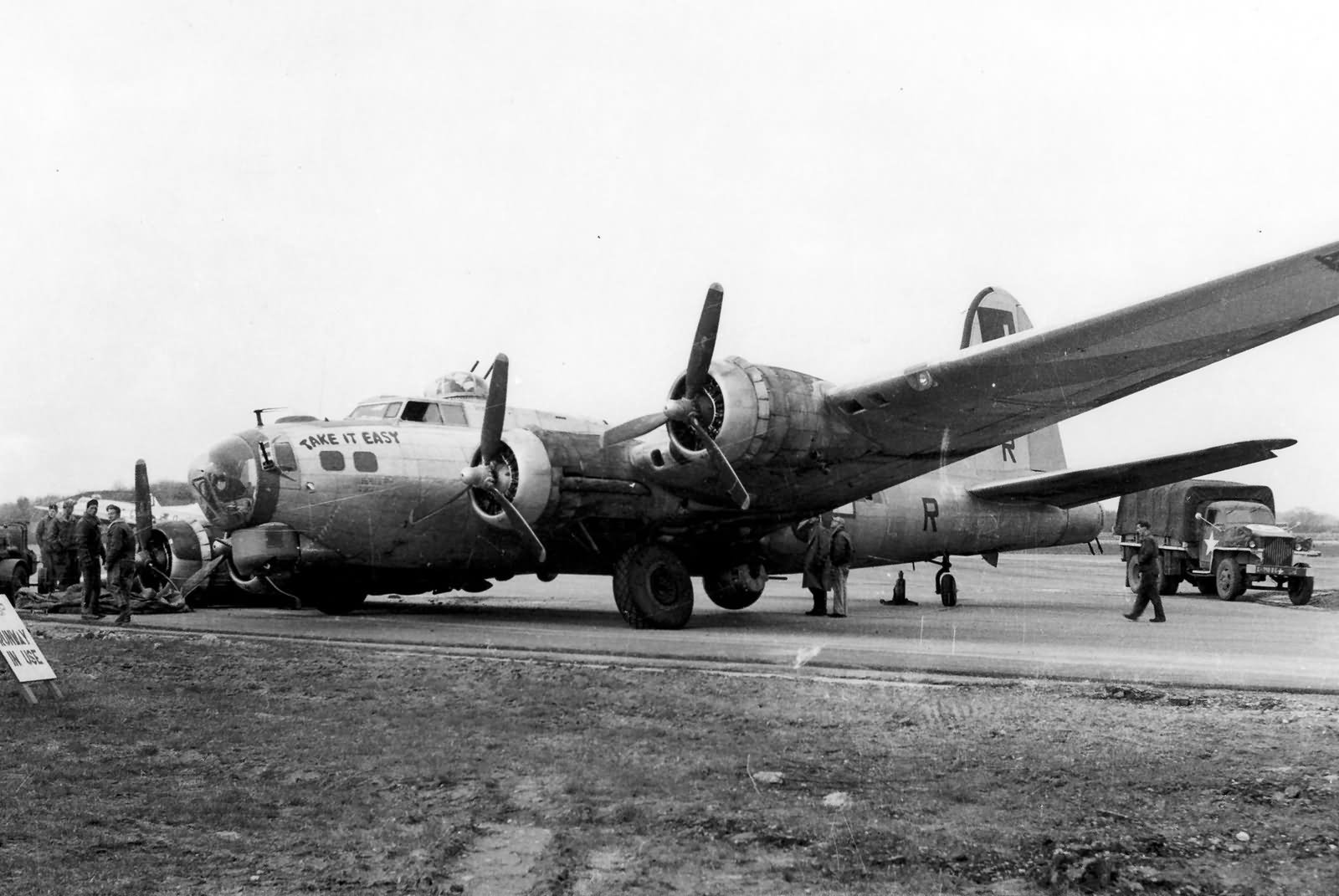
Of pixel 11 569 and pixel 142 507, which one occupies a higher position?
pixel 142 507

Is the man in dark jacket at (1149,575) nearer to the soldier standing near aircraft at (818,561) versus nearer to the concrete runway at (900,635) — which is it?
the concrete runway at (900,635)

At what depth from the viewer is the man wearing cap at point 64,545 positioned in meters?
17.3

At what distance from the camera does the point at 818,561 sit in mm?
16438

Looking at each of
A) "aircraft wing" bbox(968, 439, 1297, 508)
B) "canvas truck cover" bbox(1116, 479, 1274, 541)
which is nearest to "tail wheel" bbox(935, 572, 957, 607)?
"aircraft wing" bbox(968, 439, 1297, 508)

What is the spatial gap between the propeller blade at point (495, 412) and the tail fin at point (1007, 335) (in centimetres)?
999

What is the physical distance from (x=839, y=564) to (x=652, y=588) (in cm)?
345

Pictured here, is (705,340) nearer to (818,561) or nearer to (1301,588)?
(818,561)

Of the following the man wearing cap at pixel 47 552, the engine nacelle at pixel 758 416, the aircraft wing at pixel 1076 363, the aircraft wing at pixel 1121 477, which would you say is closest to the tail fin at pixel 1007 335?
the aircraft wing at pixel 1121 477

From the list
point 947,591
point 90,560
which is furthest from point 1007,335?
point 90,560

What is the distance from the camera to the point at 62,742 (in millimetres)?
6086

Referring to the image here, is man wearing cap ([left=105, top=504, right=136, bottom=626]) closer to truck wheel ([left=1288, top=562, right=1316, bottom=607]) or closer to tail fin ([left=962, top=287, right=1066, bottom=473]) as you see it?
tail fin ([left=962, top=287, right=1066, bottom=473])

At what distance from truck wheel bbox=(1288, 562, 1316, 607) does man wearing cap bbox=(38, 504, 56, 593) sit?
21586 mm

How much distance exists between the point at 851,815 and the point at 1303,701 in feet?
15.2

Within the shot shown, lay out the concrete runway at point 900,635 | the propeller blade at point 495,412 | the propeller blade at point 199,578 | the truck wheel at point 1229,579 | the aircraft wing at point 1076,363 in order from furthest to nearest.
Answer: the truck wheel at point 1229,579 < the propeller blade at point 199,578 < the propeller blade at point 495,412 < the aircraft wing at point 1076,363 < the concrete runway at point 900,635
